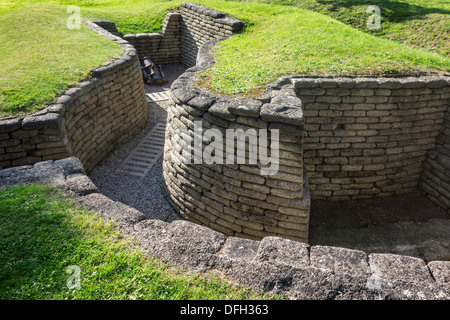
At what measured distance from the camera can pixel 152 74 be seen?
11.5 m

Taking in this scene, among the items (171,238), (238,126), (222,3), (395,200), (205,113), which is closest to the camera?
(171,238)

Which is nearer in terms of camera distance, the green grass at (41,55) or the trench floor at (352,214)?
the trench floor at (352,214)

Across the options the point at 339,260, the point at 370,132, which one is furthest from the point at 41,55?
the point at 339,260

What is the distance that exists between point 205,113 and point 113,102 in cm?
343

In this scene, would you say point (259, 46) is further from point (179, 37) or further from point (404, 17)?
point (404, 17)

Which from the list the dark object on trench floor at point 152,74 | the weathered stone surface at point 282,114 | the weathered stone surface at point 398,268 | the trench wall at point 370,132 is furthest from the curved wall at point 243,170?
the dark object on trench floor at point 152,74

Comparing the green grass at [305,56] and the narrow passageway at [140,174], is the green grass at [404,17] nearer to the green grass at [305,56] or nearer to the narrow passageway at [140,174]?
the green grass at [305,56]

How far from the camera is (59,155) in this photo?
19.4ft

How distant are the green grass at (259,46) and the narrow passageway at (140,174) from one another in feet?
5.86

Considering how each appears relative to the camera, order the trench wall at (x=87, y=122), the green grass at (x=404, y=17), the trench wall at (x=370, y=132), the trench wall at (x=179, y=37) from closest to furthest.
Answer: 1. the trench wall at (x=87, y=122)
2. the trench wall at (x=370, y=132)
3. the green grass at (x=404, y=17)
4. the trench wall at (x=179, y=37)

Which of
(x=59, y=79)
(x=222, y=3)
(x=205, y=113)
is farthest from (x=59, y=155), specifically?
(x=222, y=3)

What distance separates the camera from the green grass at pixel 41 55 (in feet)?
20.6

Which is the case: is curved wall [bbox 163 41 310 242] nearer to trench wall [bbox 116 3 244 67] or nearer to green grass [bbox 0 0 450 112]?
green grass [bbox 0 0 450 112]
